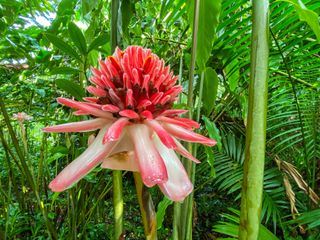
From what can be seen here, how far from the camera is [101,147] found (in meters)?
0.29

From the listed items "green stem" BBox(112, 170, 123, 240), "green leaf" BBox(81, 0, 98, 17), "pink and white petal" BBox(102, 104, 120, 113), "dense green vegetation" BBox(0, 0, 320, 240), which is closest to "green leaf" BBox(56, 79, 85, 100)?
"dense green vegetation" BBox(0, 0, 320, 240)

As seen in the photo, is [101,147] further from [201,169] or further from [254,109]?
[201,169]

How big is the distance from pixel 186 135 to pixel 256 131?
0.22 ft

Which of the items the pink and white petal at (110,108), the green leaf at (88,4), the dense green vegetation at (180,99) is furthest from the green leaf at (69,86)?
the pink and white petal at (110,108)

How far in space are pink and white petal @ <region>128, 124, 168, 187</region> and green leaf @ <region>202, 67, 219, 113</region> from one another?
378 millimetres

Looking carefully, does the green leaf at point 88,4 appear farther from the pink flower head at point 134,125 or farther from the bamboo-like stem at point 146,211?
the bamboo-like stem at point 146,211

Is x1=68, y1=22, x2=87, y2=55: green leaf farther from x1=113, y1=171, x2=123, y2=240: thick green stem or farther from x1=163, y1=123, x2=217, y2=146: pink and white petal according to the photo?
x1=163, y1=123, x2=217, y2=146: pink and white petal

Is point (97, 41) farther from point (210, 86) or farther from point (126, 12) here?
point (210, 86)

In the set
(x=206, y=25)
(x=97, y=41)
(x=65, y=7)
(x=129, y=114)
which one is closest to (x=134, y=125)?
(x=129, y=114)

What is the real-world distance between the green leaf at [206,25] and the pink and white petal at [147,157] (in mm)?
297

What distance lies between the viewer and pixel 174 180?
0.94 feet

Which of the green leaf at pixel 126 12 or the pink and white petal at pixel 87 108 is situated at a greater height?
the green leaf at pixel 126 12

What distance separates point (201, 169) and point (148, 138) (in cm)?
156

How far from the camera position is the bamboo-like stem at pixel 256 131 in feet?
1.00
